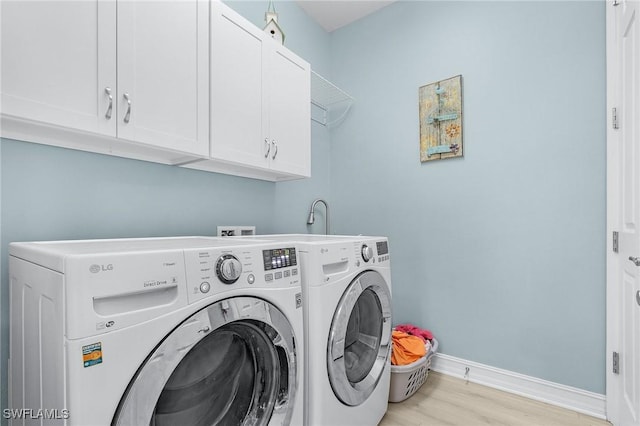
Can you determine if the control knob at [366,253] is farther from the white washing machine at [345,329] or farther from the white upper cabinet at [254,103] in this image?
the white upper cabinet at [254,103]

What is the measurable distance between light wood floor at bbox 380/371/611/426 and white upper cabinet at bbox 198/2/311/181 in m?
1.49

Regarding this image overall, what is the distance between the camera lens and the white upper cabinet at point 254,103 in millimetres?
1519

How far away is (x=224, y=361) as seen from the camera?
1.02 meters

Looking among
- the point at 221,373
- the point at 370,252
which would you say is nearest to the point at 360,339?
the point at 370,252

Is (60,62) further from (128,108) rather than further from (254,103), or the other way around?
(254,103)

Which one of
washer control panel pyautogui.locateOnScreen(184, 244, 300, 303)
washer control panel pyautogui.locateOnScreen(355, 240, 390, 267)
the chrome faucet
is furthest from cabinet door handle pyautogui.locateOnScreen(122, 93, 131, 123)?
the chrome faucet

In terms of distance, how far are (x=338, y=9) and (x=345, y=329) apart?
2.50 metres

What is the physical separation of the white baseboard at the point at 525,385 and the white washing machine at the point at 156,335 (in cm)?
144

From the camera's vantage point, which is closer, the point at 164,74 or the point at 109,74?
the point at 109,74

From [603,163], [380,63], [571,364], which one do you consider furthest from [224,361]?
[380,63]

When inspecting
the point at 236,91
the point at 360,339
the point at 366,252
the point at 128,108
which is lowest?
the point at 360,339

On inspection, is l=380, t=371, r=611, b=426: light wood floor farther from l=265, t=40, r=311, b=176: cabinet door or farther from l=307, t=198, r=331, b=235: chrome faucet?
l=265, t=40, r=311, b=176: cabinet door

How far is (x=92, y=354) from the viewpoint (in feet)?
2.16

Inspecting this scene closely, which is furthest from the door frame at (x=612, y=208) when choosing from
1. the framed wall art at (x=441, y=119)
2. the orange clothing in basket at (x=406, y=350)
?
the orange clothing in basket at (x=406, y=350)
